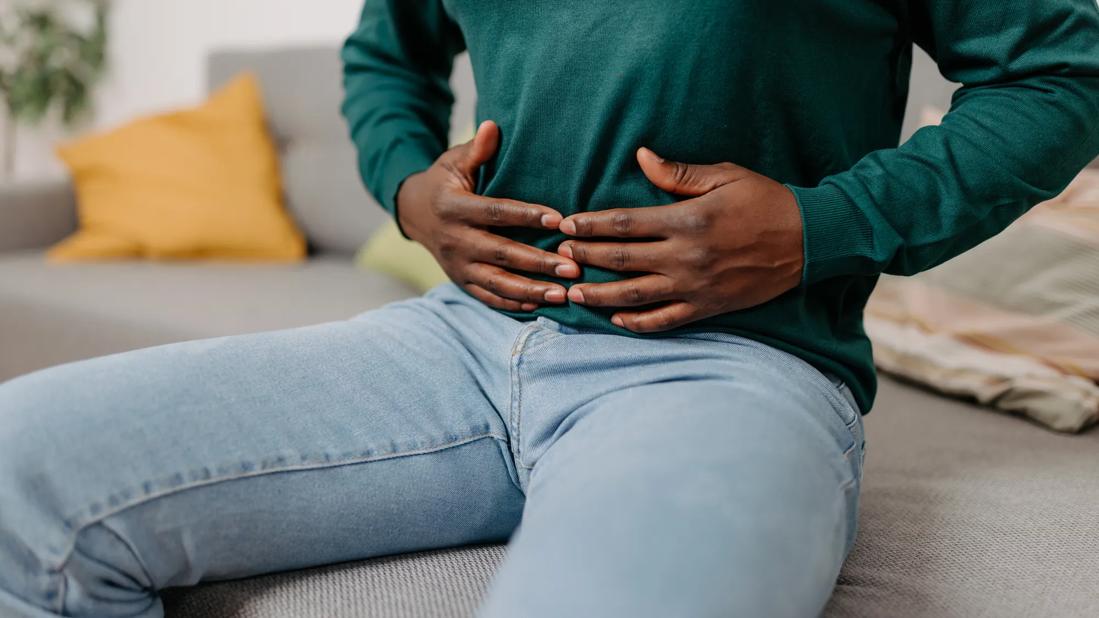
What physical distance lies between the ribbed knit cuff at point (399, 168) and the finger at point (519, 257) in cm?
20

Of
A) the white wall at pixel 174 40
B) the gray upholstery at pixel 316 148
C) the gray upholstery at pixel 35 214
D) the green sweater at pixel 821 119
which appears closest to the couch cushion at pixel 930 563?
the green sweater at pixel 821 119

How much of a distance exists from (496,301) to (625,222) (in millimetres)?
152

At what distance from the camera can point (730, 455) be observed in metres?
0.54

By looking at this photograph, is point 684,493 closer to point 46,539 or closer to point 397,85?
point 46,539

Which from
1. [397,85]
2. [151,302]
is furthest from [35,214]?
[397,85]

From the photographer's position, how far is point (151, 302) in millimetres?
1617

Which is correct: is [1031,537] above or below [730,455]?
below

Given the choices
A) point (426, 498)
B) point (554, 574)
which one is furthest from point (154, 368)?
point (554, 574)

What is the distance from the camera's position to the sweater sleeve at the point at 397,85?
1.02 m

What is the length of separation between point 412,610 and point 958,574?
45cm

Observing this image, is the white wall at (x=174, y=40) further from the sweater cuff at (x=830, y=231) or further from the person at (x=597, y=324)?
the sweater cuff at (x=830, y=231)

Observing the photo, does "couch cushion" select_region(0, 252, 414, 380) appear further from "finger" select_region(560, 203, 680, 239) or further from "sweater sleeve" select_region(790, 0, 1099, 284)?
"sweater sleeve" select_region(790, 0, 1099, 284)

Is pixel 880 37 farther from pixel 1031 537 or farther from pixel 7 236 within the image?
pixel 7 236

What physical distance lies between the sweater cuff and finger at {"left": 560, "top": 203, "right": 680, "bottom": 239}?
10 cm
